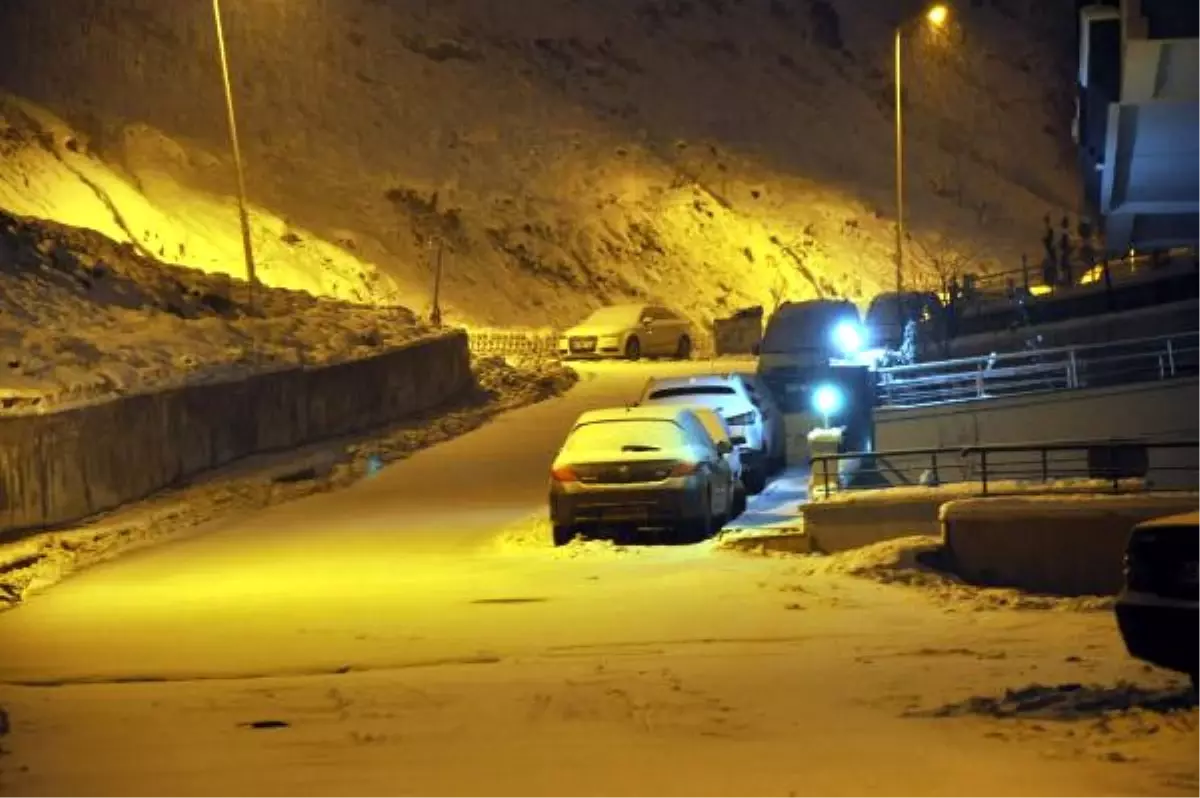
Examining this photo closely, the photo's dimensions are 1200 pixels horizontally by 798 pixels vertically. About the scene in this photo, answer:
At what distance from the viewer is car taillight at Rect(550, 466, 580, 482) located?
54.0 feet

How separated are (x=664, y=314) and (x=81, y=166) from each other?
16799 mm

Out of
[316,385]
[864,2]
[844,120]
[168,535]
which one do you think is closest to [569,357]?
[316,385]

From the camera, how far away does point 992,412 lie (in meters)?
22.3

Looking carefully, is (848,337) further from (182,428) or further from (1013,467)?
(182,428)

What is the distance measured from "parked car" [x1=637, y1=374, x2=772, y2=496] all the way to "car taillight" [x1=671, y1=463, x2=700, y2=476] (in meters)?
4.62

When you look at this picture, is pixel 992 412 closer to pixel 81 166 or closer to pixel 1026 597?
pixel 1026 597

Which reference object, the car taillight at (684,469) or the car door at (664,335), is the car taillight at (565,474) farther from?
the car door at (664,335)

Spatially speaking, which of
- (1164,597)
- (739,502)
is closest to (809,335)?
(739,502)

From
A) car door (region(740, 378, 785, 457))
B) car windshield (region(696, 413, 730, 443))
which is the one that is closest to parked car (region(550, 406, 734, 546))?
car windshield (region(696, 413, 730, 443))

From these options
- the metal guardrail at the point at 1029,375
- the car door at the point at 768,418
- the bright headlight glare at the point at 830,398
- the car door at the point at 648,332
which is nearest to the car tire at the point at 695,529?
the car door at the point at 768,418

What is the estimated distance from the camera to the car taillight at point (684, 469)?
643 inches

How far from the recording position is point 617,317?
45156mm

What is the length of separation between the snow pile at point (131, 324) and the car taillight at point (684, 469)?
7859mm

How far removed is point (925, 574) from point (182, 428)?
13.0 m
